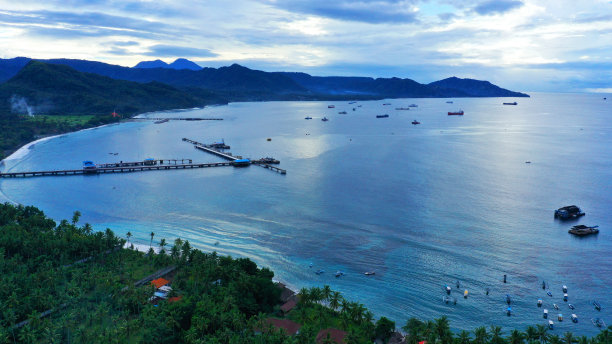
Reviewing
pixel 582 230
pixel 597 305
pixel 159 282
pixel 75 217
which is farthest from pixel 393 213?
pixel 75 217

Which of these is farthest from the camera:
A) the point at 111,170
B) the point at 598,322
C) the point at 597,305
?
the point at 111,170

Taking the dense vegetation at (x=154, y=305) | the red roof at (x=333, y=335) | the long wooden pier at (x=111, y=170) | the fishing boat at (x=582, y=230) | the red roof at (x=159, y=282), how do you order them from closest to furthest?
the dense vegetation at (x=154, y=305)
the red roof at (x=333, y=335)
the red roof at (x=159, y=282)
the fishing boat at (x=582, y=230)
the long wooden pier at (x=111, y=170)

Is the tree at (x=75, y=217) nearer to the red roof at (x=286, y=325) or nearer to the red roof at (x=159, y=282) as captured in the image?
the red roof at (x=159, y=282)

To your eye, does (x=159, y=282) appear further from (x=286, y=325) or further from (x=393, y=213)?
(x=393, y=213)

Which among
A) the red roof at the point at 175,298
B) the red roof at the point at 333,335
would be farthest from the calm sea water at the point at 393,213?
the red roof at the point at 175,298

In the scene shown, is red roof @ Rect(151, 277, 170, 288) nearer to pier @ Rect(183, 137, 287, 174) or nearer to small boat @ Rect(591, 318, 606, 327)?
small boat @ Rect(591, 318, 606, 327)

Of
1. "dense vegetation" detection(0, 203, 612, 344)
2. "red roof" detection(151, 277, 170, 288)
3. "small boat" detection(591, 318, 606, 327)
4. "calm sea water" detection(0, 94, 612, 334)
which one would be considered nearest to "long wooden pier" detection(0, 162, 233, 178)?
"calm sea water" detection(0, 94, 612, 334)

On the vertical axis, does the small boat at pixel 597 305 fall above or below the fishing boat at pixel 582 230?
below
